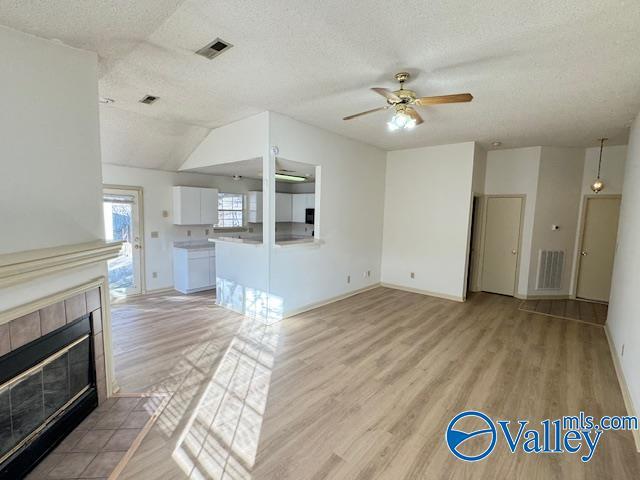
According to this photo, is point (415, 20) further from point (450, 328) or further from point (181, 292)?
point (181, 292)

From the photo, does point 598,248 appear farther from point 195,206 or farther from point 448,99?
point 195,206

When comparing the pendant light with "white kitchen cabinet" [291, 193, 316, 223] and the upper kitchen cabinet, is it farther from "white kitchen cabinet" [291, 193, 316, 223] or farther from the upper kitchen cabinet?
the upper kitchen cabinet

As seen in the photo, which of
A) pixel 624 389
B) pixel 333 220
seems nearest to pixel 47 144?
pixel 333 220

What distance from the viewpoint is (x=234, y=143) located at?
4277 millimetres

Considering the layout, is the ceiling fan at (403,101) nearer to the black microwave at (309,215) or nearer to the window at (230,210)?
the black microwave at (309,215)

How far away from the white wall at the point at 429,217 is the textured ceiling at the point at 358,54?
4.33 ft

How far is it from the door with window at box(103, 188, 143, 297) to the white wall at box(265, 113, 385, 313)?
2.94 metres

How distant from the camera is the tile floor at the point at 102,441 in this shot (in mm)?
1719

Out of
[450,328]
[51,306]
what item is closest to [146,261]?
[51,306]

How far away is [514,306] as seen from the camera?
5.00 m

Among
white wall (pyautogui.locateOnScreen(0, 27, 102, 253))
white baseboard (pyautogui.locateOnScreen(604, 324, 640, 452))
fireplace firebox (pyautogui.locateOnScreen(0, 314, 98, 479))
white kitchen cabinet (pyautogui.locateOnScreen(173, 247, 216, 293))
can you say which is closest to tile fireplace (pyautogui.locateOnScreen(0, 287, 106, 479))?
fireplace firebox (pyautogui.locateOnScreen(0, 314, 98, 479))

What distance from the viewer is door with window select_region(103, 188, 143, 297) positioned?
4.95m

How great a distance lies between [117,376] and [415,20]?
149 inches

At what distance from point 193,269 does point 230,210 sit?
1673 mm
